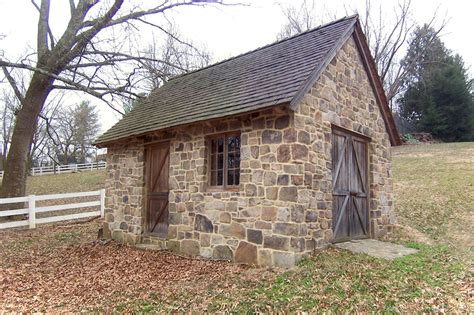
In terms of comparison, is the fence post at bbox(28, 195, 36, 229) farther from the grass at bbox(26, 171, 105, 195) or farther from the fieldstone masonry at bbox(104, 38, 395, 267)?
the grass at bbox(26, 171, 105, 195)

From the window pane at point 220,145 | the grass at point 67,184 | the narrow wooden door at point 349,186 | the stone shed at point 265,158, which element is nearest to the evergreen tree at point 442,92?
the stone shed at point 265,158

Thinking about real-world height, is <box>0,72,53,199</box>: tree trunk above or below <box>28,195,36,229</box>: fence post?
above

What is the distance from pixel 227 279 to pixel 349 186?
3.98m

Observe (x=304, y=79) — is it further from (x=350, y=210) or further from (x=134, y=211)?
(x=134, y=211)

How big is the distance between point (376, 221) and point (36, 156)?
3910cm

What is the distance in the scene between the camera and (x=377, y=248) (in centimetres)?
741

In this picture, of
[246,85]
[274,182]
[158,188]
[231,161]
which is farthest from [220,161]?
[158,188]

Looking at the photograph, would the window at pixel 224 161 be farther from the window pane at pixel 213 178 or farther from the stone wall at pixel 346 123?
the stone wall at pixel 346 123

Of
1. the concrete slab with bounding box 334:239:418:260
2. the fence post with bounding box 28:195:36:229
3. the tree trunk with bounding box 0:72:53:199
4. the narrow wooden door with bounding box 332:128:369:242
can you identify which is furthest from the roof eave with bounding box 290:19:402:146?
the tree trunk with bounding box 0:72:53:199

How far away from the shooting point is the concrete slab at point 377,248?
6.84 meters

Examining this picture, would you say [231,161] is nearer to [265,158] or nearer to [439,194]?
Result: [265,158]

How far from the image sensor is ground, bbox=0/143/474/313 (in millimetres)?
4785

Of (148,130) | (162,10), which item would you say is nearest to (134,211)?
(148,130)

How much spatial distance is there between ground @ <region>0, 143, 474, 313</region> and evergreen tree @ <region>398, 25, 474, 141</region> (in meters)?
21.7
